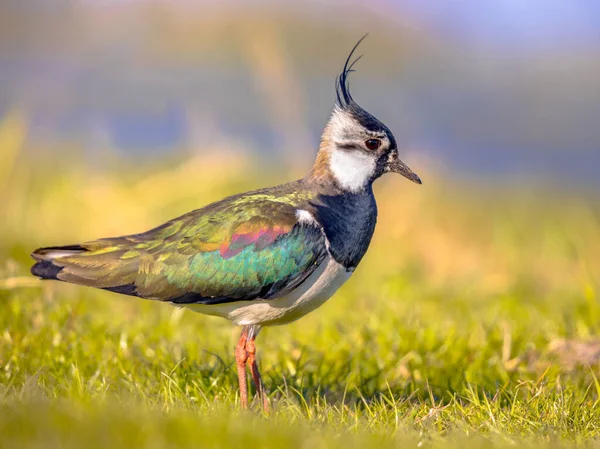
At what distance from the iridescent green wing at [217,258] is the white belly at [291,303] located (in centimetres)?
7

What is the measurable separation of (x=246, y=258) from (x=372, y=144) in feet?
3.93

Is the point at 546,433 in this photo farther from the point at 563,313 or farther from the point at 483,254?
the point at 483,254

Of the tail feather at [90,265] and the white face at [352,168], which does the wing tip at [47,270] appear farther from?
the white face at [352,168]

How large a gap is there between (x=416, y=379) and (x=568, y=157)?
1972 centimetres

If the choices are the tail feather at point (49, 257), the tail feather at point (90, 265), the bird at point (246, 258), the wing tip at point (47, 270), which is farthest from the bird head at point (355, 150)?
the wing tip at point (47, 270)

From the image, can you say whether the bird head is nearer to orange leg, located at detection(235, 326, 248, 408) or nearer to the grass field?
orange leg, located at detection(235, 326, 248, 408)

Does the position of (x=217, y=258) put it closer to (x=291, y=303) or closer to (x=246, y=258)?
(x=246, y=258)

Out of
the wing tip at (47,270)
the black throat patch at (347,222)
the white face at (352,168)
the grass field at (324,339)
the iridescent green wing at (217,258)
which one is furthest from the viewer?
the white face at (352,168)

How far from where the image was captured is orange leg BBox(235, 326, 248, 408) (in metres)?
5.36

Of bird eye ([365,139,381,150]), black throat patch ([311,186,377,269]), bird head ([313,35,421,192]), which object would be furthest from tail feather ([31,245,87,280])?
bird eye ([365,139,381,150])

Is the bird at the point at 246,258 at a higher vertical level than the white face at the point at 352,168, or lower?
lower

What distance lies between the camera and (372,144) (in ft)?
20.3

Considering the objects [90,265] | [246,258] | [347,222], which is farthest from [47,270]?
[347,222]

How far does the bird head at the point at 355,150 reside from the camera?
610 centimetres
